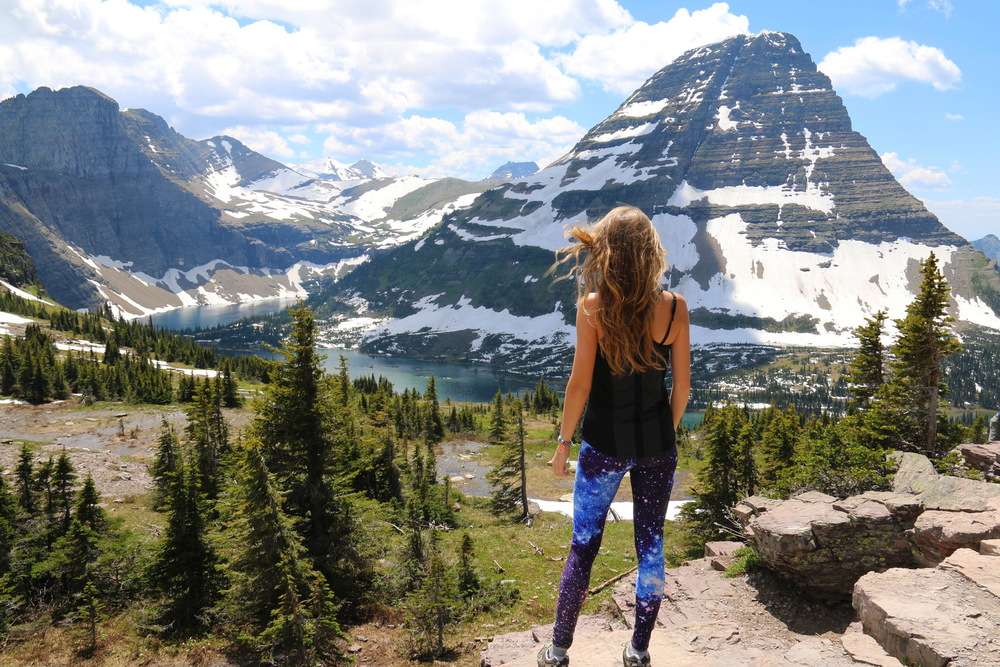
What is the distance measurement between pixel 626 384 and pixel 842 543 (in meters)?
8.93

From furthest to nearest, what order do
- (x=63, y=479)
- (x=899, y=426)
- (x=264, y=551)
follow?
(x=899, y=426)
(x=63, y=479)
(x=264, y=551)

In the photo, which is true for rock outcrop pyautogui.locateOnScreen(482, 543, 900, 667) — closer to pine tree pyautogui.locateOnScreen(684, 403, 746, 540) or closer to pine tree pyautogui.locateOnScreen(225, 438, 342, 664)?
pine tree pyautogui.locateOnScreen(225, 438, 342, 664)

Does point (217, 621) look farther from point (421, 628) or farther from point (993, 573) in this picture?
point (993, 573)

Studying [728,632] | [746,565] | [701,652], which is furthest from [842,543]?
[701,652]

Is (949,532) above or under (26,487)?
above

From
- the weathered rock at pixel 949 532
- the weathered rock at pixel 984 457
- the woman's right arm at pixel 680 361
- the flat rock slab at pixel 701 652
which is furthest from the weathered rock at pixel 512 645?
the weathered rock at pixel 984 457

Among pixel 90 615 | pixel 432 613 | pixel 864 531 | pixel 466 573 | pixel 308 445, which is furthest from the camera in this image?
pixel 466 573

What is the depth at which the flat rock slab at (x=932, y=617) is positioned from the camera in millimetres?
4844

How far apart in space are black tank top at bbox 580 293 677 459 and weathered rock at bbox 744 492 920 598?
7.98 m

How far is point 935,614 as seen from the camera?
18.0ft

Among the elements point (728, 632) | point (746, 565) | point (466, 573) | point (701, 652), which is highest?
point (701, 652)

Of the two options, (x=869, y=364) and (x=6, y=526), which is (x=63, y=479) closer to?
(x=6, y=526)

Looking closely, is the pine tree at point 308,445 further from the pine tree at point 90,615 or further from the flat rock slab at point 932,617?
the flat rock slab at point 932,617

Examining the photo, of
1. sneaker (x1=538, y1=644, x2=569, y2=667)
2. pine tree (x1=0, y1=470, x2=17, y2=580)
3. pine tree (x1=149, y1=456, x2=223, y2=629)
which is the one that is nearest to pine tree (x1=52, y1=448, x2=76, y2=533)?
pine tree (x1=0, y1=470, x2=17, y2=580)
